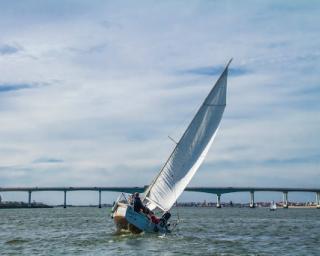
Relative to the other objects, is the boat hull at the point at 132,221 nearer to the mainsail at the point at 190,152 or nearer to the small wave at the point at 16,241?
the mainsail at the point at 190,152

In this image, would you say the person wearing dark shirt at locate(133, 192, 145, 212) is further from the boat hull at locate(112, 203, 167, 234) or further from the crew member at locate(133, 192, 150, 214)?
the boat hull at locate(112, 203, 167, 234)

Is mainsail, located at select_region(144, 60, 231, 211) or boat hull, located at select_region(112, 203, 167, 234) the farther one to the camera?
mainsail, located at select_region(144, 60, 231, 211)

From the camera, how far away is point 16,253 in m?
31.4

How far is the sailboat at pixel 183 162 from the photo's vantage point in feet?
129

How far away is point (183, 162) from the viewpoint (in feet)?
130

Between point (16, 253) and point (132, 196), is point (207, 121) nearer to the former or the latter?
point (132, 196)

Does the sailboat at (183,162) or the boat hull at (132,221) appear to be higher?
the sailboat at (183,162)

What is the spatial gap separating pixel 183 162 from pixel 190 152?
0.83 m

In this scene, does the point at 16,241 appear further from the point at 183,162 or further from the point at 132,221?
the point at 183,162

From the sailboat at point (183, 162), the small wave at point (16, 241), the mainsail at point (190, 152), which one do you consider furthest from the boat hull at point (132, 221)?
the small wave at point (16, 241)

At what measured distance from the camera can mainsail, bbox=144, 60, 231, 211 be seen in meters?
39.3

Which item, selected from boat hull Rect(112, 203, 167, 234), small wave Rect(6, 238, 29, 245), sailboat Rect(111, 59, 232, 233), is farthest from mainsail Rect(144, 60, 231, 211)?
small wave Rect(6, 238, 29, 245)

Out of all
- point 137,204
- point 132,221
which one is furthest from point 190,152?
point 132,221

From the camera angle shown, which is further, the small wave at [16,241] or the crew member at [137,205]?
the crew member at [137,205]
